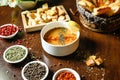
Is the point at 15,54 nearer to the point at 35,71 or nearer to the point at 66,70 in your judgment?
the point at 35,71

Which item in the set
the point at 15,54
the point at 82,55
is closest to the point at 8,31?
the point at 15,54

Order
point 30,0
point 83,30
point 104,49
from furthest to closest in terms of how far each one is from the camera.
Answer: point 30,0, point 83,30, point 104,49

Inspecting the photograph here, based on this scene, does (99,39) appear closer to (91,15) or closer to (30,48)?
(91,15)

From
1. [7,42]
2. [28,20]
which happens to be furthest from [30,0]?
[7,42]

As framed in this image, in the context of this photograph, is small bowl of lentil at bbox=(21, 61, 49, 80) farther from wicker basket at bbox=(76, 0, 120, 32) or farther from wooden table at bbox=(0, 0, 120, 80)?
wicker basket at bbox=(76, 0, 120, 32)

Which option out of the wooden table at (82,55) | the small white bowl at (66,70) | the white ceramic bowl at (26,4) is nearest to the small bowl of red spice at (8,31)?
the wooden table at (82,55)

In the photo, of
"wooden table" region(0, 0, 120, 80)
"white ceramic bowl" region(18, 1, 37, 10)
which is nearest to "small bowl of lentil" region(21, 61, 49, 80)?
"wooden table" region(0, 0, 120, 80)
